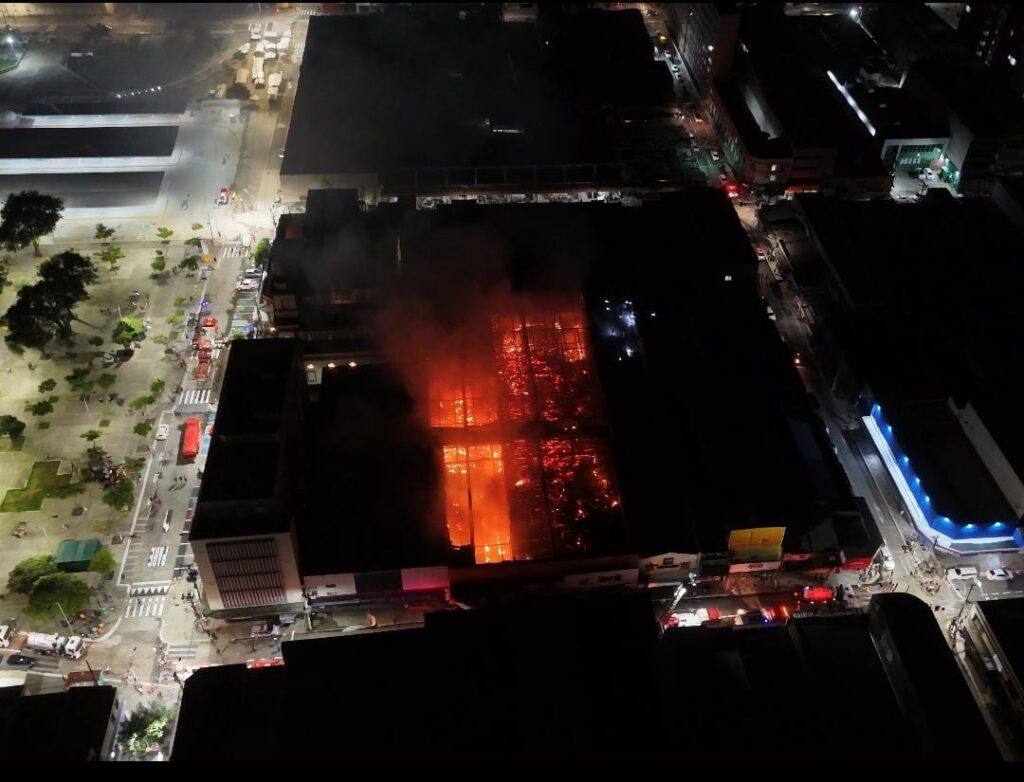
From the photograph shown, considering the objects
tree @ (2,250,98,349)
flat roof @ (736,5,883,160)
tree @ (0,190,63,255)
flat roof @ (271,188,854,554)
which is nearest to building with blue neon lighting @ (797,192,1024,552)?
flat roof @ (271,188,854,554)

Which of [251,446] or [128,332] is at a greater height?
[128,332]

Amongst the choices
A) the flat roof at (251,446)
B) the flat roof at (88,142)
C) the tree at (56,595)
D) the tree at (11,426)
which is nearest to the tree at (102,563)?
the tree at (56,595)

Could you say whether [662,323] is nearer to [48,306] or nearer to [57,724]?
[57,724]

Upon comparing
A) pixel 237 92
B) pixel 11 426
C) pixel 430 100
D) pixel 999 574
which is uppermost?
pixel 237 92

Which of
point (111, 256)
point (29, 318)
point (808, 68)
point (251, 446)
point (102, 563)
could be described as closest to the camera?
point (251, 446)

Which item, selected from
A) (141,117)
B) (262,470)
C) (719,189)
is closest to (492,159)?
(719,189)

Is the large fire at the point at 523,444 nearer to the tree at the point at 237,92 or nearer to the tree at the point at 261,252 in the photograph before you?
the tree at the point at 261,252

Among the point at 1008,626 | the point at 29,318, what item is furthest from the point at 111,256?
the point at 1008,626
